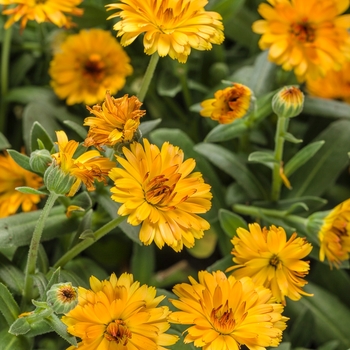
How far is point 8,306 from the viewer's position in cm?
65

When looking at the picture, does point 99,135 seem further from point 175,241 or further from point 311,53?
point 311,53

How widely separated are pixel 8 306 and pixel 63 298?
15cm

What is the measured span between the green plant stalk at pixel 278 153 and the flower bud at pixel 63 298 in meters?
0.34

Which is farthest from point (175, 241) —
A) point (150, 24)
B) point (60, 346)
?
point (60, 346)

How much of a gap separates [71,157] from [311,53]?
0.43 metres

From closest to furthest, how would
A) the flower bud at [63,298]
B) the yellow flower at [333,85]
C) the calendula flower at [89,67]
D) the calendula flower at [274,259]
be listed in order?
the flower bud at [63,298], the calendula flower at [274,259], the calendula flower at [89,67], the yellow flower at [333,85]

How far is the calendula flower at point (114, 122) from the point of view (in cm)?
57

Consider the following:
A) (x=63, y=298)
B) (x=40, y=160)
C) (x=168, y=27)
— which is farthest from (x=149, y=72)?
(x=63, y=298)

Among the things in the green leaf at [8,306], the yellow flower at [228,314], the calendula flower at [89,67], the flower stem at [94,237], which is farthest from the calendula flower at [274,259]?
the calendula flower at [89,67]

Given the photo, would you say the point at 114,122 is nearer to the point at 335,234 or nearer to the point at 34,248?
the point at 34,248

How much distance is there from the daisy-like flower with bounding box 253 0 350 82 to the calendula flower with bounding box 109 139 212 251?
0.32 meters

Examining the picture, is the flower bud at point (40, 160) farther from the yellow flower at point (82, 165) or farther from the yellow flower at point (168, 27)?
the yellow flower at point (168, 27)

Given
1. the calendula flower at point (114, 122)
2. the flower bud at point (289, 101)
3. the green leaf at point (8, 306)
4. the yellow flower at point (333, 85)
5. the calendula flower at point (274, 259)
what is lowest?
the green leaf at point (8, 306)

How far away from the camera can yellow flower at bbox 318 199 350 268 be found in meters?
0.72
